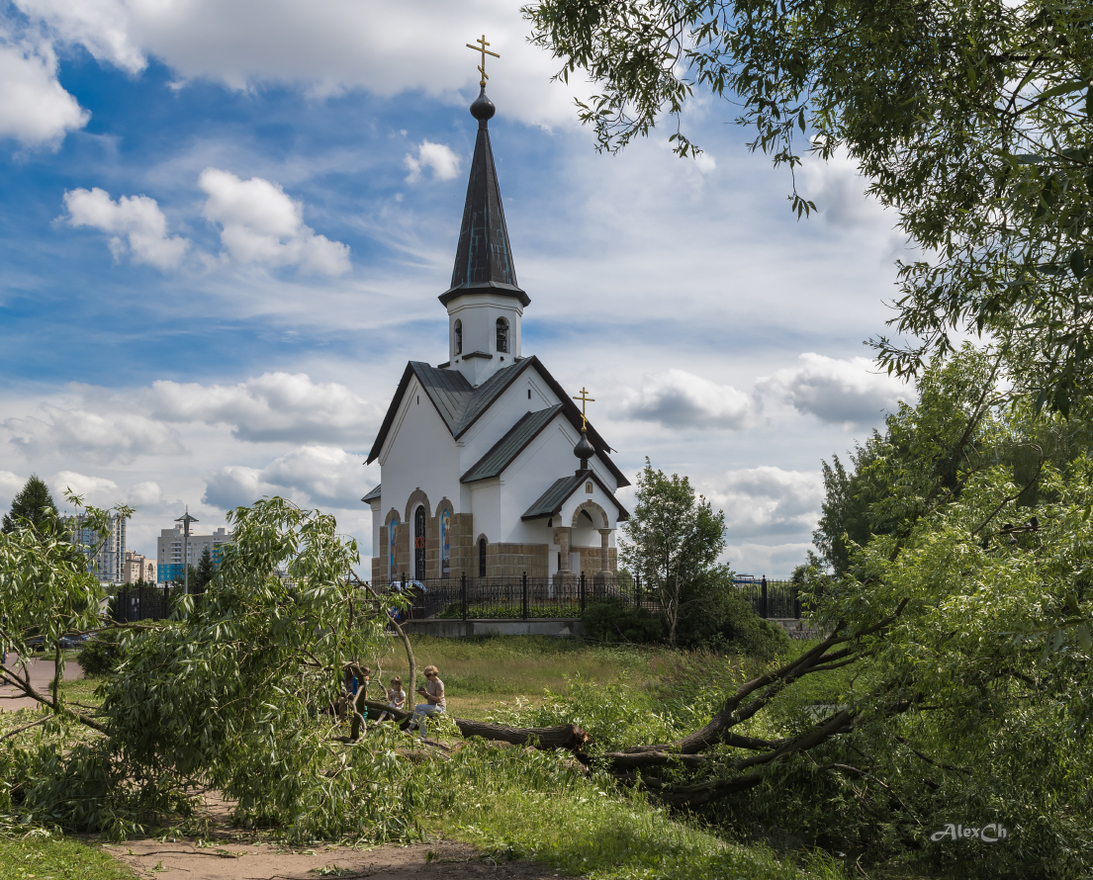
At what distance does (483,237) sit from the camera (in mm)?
31359

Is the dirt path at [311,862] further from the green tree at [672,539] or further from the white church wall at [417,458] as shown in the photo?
the white church wall at [417,458]

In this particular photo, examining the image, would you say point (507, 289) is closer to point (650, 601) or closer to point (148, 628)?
point (650, 601)

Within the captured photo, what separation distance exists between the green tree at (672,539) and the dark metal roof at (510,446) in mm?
6674

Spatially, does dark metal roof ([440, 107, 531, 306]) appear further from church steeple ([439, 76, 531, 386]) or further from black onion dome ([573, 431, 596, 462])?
black onion dome ([573, 431, 596, 462])

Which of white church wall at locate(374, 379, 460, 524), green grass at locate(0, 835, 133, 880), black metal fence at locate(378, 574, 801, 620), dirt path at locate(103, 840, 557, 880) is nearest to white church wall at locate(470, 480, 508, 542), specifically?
white church wall at locate(374, 379, 460, 524)

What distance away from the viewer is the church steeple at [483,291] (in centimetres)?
3088

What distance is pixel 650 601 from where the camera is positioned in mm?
21875

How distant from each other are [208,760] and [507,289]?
81.7ft

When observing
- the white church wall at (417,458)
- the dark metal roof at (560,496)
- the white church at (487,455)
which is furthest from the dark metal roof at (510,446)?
the dark metal roof at (560,496)

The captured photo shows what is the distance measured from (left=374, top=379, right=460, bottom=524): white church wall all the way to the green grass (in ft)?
72.8

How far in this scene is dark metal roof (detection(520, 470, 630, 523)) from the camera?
26.6m

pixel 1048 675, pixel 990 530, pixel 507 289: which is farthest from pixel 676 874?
pixel 507 289

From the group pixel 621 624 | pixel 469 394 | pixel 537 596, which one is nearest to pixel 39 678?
pixel 537 596

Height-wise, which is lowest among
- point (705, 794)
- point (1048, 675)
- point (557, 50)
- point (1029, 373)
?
point (705, 794)
